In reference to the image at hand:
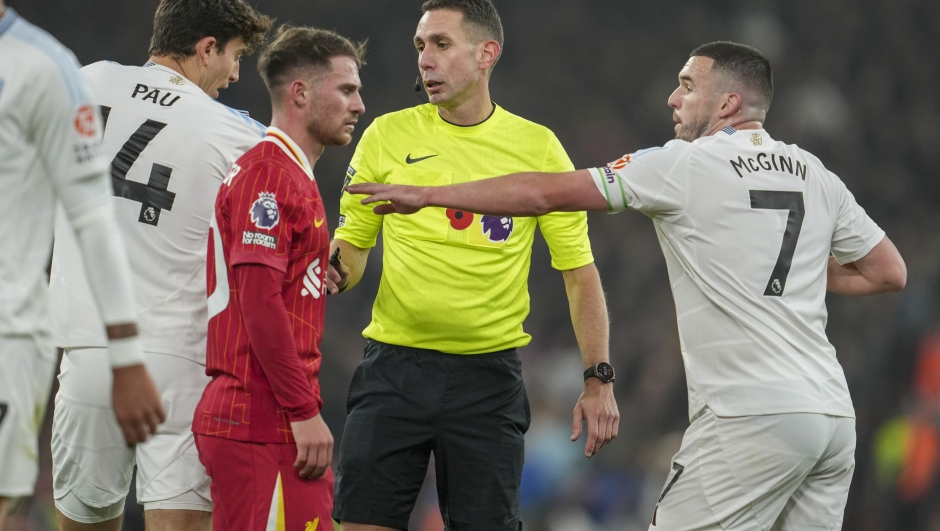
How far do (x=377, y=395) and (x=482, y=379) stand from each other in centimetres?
44

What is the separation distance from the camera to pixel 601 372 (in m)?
4.21

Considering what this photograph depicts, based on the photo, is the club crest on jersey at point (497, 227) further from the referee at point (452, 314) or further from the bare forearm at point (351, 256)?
the bare forearm at point (351, 256)

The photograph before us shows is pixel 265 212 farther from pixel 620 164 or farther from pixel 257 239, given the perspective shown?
pixel 620 164

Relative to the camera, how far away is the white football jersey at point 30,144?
245 centimetres

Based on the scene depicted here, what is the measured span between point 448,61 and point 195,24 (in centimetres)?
107

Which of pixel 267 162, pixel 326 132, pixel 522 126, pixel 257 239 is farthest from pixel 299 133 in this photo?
pixel 522 126

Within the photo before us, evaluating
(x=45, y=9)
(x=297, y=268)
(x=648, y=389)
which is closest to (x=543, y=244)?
(x=648, y=389)

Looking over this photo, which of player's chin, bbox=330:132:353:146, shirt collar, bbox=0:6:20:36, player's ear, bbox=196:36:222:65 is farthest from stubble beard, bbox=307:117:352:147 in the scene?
shirt collar, bbox=0:6:20:36

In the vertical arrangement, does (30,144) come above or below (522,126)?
below

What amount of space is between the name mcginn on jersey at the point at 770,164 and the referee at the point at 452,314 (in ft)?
2.91

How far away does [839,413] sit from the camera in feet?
11.9

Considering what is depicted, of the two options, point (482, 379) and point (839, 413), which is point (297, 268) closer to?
point (482, 379)

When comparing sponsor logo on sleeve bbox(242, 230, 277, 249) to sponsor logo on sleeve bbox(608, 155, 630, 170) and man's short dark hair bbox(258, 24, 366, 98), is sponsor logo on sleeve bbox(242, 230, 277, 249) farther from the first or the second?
sponsor logo on sleeve bbox(608, 155, 630, 170)

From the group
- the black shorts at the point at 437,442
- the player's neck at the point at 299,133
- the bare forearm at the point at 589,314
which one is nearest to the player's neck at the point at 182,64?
the player's neck at the point at 299,133
